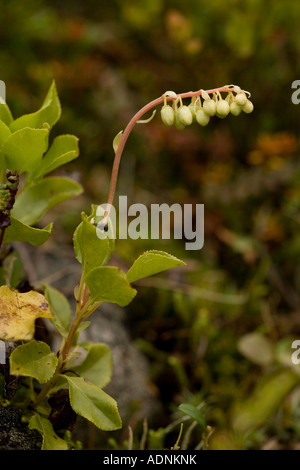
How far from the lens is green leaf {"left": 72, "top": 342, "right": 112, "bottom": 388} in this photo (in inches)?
49.6

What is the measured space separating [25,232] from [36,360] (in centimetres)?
31

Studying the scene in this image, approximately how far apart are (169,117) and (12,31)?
185 cm

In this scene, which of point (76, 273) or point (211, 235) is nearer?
point (76, 273)

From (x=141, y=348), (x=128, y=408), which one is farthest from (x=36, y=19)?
(x=128, y=408)

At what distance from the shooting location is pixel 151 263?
→ 41.4 inches

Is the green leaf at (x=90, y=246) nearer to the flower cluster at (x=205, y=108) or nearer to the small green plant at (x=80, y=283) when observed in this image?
the small green plant at (x=80, y=283)

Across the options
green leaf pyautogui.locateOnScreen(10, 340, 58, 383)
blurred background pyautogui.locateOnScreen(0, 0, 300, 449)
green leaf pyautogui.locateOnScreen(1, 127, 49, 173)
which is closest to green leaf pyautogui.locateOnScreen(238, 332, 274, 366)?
blurred background pyautogui.locateOnScreen(0, 0, 300, 449)

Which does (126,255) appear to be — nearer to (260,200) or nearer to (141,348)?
(141,348)

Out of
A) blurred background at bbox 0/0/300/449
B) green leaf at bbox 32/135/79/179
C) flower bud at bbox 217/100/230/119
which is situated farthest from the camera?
blurred background at bbox 0/0/300/449

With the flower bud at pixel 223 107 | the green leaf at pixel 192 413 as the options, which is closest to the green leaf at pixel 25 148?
the flower bud at pixel 223 107

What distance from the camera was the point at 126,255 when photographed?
2172mm

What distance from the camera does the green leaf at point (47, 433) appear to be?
3.51 feet

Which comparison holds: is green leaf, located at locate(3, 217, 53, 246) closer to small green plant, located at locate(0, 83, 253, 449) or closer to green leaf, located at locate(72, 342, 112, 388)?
small green plant, located at locate(0, 83, 253, 449)

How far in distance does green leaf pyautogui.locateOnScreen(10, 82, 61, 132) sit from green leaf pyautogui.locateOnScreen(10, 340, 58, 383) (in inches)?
20.9
